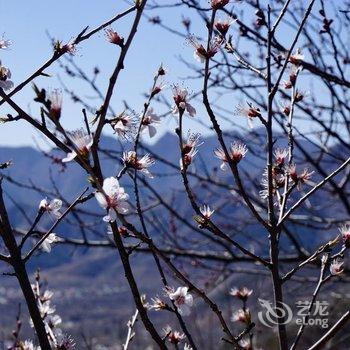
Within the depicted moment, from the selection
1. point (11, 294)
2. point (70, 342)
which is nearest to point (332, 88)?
point (70, 342)

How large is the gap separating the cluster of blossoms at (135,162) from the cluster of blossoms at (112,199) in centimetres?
25

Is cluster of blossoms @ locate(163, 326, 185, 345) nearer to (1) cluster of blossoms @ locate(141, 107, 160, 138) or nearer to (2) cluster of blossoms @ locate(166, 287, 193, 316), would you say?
(2) cluster of blossoms @ locate(166, 287, 193, 316)

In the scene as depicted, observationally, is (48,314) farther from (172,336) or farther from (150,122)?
(150,122)

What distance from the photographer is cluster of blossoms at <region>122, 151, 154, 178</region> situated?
5.60 feet

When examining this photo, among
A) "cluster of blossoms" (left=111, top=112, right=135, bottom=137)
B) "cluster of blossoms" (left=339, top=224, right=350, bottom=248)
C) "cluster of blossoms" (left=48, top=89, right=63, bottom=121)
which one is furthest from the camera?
"cluster of blossoms" (left=339, top=224, right=350, bottom=248)

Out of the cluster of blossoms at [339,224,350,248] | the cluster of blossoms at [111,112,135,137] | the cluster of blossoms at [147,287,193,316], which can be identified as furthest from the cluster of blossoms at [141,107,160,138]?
the cluster of blossoms at [339,224,350,248]

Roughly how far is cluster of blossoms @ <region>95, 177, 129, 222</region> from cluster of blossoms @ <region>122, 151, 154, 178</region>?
0.25 metres

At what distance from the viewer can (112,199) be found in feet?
4.64

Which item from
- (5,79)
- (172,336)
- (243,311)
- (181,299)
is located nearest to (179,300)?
(181,299)

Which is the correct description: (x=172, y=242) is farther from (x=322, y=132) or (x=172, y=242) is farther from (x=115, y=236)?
(x=115, y=236)

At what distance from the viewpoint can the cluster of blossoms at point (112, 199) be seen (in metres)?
1.39

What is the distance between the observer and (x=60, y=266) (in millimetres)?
183000

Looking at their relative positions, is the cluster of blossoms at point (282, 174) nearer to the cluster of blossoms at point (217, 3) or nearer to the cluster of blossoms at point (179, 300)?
the cluster of blossoms at point (179, 300)

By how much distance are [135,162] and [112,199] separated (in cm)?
30
